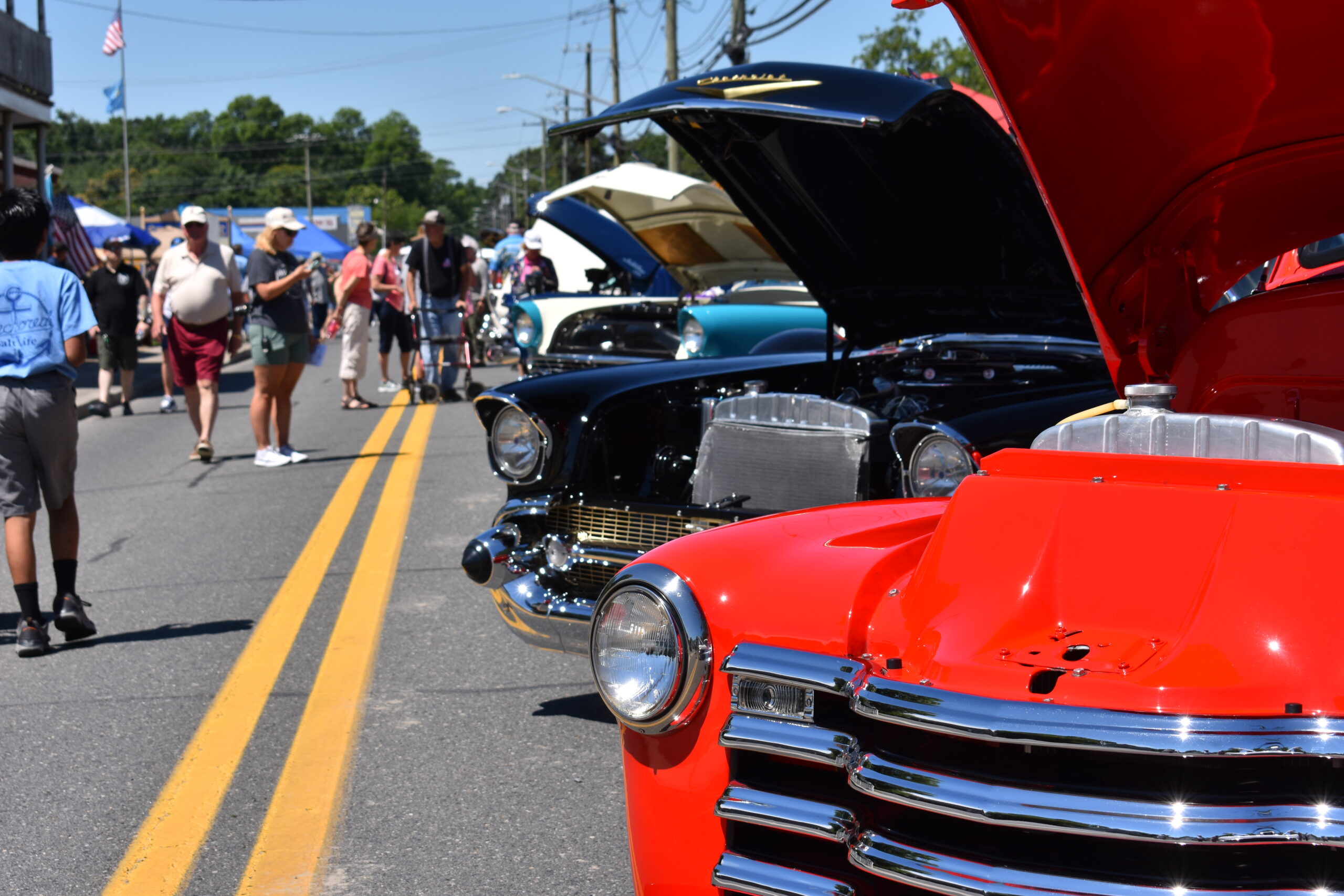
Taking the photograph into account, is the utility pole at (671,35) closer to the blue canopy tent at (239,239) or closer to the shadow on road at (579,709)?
the blue canopy tent at (239,239)

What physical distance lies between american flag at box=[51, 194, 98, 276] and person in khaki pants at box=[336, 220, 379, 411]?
6729 millimetres

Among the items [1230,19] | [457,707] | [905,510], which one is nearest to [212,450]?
[457,707]

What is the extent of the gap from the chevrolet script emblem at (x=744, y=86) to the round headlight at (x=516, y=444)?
123cm

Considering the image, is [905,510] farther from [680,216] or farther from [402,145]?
[402,145]

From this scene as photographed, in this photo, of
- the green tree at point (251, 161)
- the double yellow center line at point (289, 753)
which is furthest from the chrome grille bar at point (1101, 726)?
the green tree at point (251, 161)

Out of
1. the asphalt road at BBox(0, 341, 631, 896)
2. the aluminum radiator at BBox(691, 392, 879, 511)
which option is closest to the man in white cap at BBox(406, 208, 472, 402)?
the asphalt road at BBox(0, 341, 631, 896)

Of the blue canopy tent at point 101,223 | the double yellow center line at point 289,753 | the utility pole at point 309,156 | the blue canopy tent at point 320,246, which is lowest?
the double yellow center line at point 289,753

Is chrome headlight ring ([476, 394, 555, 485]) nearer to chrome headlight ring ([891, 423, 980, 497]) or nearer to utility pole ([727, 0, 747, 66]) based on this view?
chrome headlight ring ([891, 423, 980, 497])

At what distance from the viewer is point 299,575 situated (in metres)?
6.14

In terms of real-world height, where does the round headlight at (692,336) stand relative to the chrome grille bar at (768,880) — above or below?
above

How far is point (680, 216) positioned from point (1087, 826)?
9437 millimetres

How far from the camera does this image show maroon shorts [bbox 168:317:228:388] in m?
9.30

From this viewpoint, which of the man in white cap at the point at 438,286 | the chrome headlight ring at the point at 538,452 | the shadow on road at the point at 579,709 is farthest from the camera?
the man in white cap at the point at 438,286

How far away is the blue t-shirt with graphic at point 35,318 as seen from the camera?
490 cm
